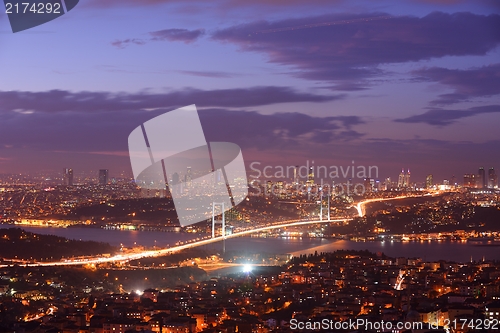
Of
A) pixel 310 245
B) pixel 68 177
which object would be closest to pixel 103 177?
pixel 68 177

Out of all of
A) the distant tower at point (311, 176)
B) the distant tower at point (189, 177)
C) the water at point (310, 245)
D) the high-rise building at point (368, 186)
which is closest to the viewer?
the distant tower at point (189, 177)

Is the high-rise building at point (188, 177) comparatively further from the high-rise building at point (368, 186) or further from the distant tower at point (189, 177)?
the high-rise building at point (368, 186)

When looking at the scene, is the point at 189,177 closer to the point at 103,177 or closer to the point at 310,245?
the point at 310,245

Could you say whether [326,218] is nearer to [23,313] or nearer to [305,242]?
[305,242]

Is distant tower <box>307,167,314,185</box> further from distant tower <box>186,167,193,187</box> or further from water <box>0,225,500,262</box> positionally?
distant tower <box>186,167,193,187</box>

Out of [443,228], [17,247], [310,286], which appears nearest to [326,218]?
[443,228]

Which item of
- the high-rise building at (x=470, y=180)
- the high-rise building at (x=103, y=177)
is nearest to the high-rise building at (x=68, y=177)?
the high-rise building at (x=103, y=177)

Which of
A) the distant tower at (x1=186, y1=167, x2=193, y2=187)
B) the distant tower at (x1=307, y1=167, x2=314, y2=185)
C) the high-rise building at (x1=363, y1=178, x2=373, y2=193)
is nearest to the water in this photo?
the distant tower at (x1=186, y1=167, x2=193, y2=187)

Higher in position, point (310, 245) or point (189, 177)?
point (189, 177)
